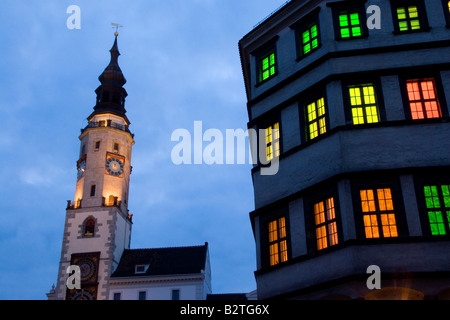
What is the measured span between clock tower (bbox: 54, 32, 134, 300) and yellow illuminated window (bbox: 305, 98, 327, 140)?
151ft

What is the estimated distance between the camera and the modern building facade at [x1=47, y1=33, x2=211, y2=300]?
6047 centimetres

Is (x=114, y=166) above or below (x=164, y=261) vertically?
above

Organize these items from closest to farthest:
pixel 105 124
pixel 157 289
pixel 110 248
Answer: pixel 157 289, pixel 110 248, pixel 105 124

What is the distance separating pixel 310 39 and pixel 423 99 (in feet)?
18.0

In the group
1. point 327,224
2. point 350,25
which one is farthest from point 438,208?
point 350,25

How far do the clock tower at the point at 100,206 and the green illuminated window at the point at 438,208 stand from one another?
49.1 metres

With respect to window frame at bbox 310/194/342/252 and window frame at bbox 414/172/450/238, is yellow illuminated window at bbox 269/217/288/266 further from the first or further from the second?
window frame at bbox 414/172/450/238

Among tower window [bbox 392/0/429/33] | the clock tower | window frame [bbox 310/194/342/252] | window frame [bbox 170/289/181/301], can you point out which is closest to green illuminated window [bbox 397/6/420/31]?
tower window [bbox 392/0/429/33]

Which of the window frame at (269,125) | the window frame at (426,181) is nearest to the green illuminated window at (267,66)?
the window frame at (269,125)

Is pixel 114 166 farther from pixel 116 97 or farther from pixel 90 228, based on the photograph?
pixel 116 97

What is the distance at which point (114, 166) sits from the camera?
2783 inches

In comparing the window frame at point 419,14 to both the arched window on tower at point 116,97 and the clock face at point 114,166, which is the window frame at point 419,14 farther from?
the arched window on tower at point 116,97

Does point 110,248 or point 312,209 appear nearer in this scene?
point 312,209
